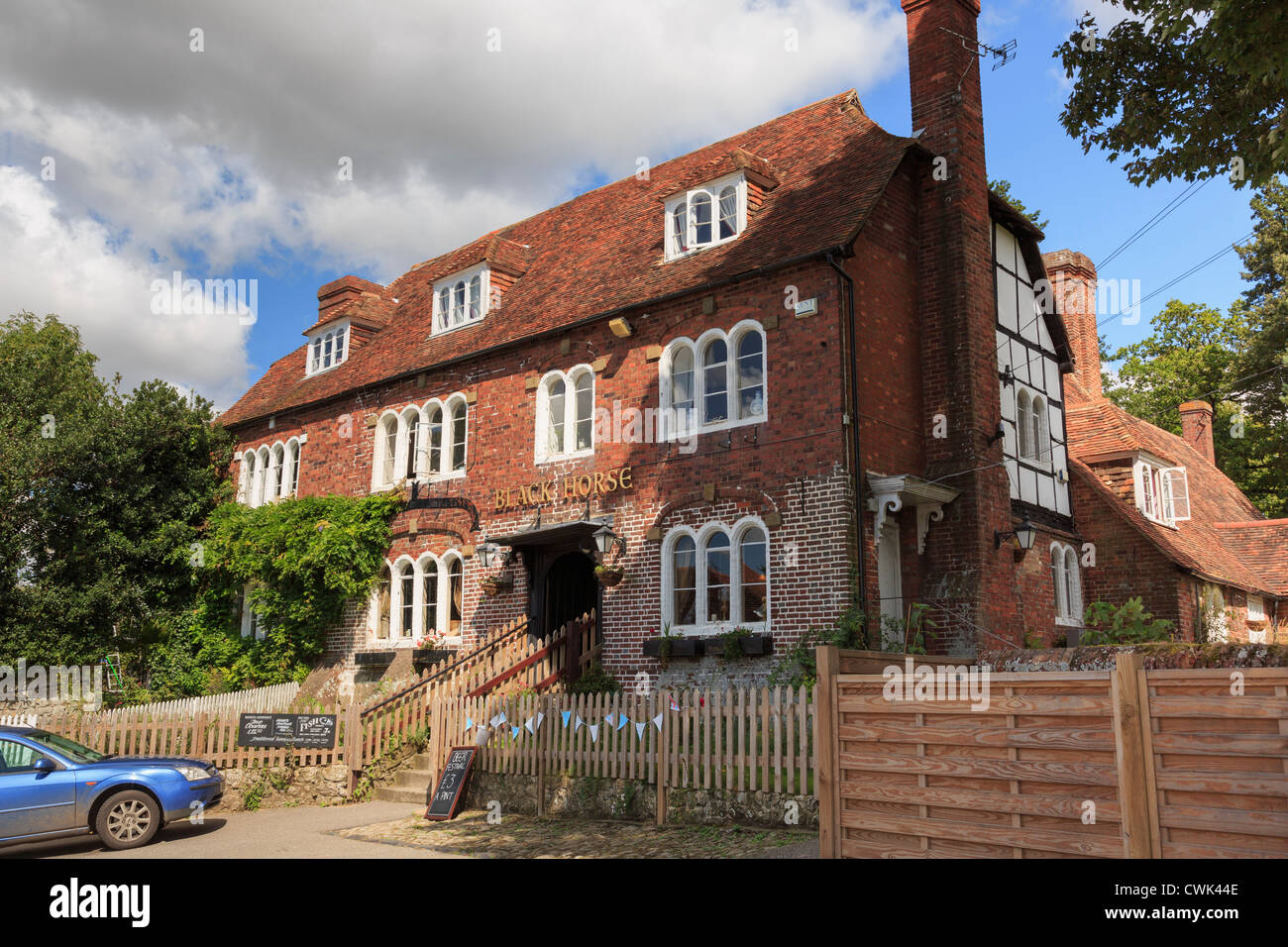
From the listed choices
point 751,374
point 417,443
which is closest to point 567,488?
point 751,374

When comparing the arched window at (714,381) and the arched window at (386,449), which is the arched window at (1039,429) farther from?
the arched window at (386,449)

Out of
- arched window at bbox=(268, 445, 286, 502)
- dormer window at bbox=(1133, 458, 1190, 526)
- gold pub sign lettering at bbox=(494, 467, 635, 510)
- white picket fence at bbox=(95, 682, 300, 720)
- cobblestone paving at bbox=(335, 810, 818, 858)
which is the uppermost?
arched window at bbox=(268, 445, 286, 502)

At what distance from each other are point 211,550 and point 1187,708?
2253cm

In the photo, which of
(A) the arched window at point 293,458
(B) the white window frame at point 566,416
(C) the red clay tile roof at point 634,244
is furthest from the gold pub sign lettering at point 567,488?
(A) the arched window at point 293,458

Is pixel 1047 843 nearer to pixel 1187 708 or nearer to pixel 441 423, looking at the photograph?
pixel 1187 708

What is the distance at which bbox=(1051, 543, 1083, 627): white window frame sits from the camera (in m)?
18.9

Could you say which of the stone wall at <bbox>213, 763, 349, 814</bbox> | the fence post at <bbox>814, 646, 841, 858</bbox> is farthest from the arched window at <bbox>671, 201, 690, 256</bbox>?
the fence post at <bbox>814, 646, 841, 858</bbox>

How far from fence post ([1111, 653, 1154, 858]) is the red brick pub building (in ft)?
24.4

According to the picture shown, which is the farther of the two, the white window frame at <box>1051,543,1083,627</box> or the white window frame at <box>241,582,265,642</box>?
the white window frame at <box>241,582,265,642</box>

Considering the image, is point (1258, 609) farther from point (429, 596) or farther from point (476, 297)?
point (476, 297)

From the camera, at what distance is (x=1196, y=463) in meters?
30.4

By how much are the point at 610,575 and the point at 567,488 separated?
2223 mm

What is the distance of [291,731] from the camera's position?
1525 cm

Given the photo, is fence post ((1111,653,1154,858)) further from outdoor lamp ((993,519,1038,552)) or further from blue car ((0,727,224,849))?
blue car ((0,727,224,849))
